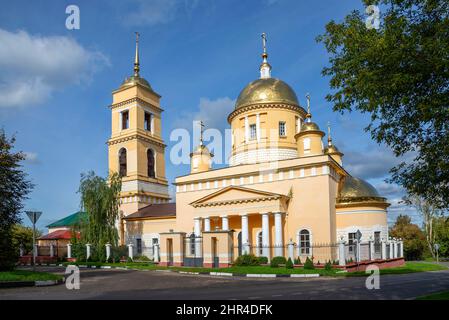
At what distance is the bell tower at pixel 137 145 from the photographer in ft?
142

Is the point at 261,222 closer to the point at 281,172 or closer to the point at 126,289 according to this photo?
the point at 281,172

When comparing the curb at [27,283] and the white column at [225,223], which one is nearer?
the curb at [27,283]

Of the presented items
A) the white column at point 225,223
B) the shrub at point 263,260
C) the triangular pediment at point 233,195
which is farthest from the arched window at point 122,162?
the shrub at point 263,260

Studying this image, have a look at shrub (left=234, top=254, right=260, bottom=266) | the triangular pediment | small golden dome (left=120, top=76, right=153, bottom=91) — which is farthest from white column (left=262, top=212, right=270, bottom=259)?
small golden dome (left=120, top=76, right=153, bottom=91)

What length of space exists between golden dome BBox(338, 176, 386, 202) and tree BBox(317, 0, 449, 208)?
66.8 ft

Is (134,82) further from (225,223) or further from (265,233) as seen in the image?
(265,233)

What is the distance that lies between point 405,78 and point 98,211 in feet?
105

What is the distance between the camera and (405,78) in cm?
912

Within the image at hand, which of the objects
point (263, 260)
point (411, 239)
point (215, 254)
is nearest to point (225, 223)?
point (215, 254)

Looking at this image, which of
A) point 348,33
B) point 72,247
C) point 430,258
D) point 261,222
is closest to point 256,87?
point 261,222

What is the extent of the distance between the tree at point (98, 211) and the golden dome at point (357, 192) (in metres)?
20.1

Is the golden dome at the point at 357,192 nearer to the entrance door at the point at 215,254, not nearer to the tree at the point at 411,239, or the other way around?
the entrance door at the point at 215,254

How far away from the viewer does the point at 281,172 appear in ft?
104
